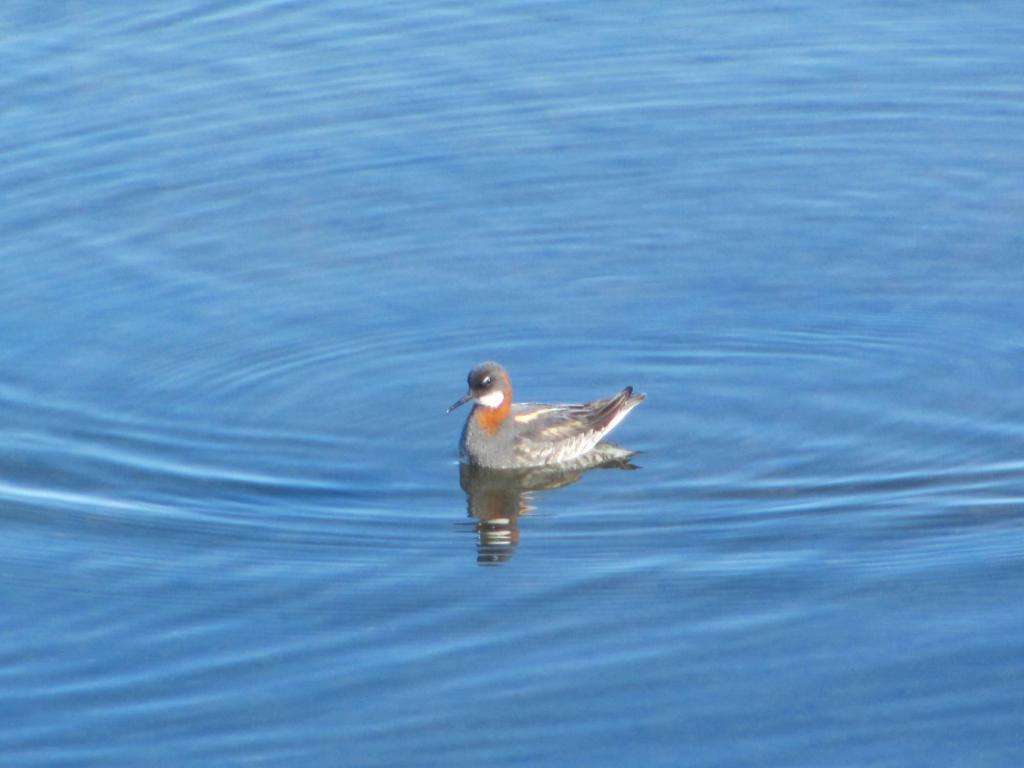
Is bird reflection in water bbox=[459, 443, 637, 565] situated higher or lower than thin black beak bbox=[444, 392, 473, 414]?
lower

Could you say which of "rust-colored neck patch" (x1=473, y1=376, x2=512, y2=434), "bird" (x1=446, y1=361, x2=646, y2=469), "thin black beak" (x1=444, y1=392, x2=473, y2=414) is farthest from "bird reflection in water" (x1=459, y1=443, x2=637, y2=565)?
"thin black beak" (x1=444, y1=392, x2=473, y2=414)

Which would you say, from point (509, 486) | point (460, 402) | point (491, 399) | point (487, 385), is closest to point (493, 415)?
point (491, 399)

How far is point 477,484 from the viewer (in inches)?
655

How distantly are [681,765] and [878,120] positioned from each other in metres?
12.6

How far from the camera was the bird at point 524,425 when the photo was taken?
16.8 meters

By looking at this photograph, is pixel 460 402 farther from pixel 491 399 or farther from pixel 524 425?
pixel 524 425

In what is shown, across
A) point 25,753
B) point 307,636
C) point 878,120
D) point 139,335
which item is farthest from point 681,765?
point 878,120

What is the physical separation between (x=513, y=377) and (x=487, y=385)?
1.32m

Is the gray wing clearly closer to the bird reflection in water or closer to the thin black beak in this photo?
the bird reflection in water

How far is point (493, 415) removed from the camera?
16.9m

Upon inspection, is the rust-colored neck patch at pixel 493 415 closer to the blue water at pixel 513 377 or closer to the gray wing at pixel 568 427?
the gray wing at pixel 568 427

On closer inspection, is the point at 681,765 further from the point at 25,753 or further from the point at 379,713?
the point at 25,753

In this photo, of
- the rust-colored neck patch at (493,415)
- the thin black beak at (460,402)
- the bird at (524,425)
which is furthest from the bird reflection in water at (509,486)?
the thin black beak at (460,402)

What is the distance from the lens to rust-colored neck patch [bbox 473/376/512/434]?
55.1 ft
